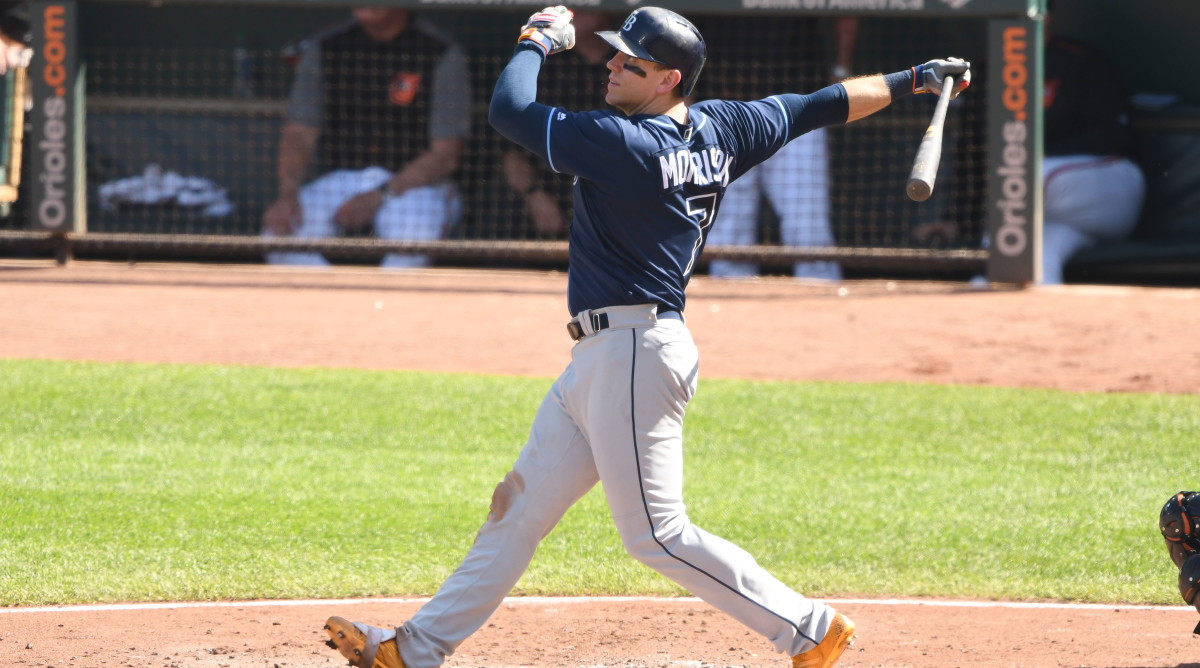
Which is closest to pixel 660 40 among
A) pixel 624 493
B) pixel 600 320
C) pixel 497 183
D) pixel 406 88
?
pixel 600 320

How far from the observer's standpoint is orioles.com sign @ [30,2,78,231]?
1112cm

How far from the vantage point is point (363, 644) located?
3.42m

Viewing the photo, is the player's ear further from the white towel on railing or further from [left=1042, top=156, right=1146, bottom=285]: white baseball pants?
the white towel on railing

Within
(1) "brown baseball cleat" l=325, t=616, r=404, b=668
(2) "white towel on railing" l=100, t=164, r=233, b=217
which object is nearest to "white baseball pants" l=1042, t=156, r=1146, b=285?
(2) "white towel on railing" l=100, t=164, r=233, b=217

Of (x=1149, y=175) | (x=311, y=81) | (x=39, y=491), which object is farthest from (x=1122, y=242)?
(x=39, y=491)

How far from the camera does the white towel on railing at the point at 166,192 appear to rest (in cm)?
1249

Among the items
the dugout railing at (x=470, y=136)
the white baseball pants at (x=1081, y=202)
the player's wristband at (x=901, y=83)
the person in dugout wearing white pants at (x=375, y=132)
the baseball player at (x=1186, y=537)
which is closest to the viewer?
the baseball player at (x=1186, y=537)

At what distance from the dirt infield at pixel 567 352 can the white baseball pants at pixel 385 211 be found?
580 millimetres

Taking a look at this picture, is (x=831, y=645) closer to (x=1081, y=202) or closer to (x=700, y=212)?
(x=700, y=212)

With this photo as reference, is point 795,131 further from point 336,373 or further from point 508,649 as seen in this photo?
point 336,373

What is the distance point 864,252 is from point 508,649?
25.1 ft

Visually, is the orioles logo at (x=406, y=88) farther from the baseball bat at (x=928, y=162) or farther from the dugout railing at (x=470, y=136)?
the baseball bat at (x=928, y=162)

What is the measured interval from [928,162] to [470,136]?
372 inches

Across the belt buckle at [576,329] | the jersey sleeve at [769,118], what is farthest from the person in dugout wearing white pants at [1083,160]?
the belt buckle at [576,329]
